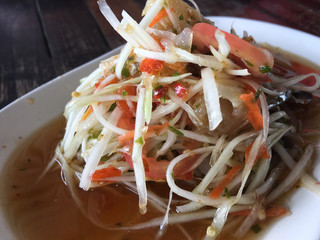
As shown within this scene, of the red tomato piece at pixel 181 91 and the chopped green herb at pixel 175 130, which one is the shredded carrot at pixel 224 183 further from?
the red tomato piece at pixel 181 91

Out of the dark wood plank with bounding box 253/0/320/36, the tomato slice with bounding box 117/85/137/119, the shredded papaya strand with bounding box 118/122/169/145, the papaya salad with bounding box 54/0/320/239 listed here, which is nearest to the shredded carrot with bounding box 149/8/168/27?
the papaya salad with bounding box 54/0/320/239

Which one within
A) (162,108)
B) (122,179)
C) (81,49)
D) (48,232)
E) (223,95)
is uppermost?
(223,95)

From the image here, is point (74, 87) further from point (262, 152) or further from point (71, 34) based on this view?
point (71, 34)

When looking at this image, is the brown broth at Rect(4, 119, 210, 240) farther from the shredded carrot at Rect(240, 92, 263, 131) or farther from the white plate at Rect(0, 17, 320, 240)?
the shredded carrot at Rect(240, 92, 263, 131)

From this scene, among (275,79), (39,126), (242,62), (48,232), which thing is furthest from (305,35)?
(48,232)

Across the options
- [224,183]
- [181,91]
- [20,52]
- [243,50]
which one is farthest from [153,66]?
[20,52]

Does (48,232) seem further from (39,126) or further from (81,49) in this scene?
(81,49)
